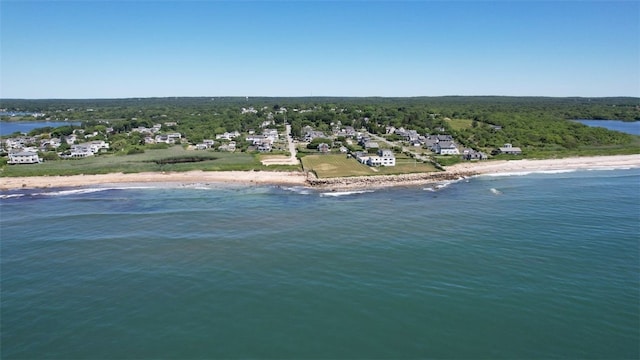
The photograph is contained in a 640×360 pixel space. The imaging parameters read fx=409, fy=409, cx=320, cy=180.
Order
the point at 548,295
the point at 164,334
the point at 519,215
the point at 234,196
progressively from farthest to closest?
the point at 234,196 < the point at 519,215 < the point at 548,295 < the point at 164,334

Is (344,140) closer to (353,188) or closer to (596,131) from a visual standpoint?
(353,188)

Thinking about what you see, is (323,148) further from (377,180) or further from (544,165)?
(544,165)

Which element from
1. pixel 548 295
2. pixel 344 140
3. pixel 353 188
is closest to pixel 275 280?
pixel 548 295

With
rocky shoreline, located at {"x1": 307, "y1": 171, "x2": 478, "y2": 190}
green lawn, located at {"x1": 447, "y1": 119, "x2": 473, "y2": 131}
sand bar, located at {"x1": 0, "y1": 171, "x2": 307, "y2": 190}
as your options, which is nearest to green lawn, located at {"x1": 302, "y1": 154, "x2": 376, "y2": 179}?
rocky shoreline, located at {"x1": 307, "y1": 171, "x2": 478, "y2": 190}

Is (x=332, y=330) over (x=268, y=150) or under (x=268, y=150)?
under

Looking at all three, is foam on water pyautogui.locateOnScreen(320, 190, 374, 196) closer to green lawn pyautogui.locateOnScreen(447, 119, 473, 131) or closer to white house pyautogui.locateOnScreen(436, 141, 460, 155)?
white house pyautogui.locateOnScreen(436, 141, 460, 155)

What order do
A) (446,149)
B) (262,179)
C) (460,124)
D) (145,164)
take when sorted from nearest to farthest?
(262,179), (145,164), (446,149), (460,124)

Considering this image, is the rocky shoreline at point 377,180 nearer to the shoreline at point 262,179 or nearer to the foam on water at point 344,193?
the shoreline at point 262,179

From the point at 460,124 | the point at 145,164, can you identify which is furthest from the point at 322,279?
the point at 460,124
